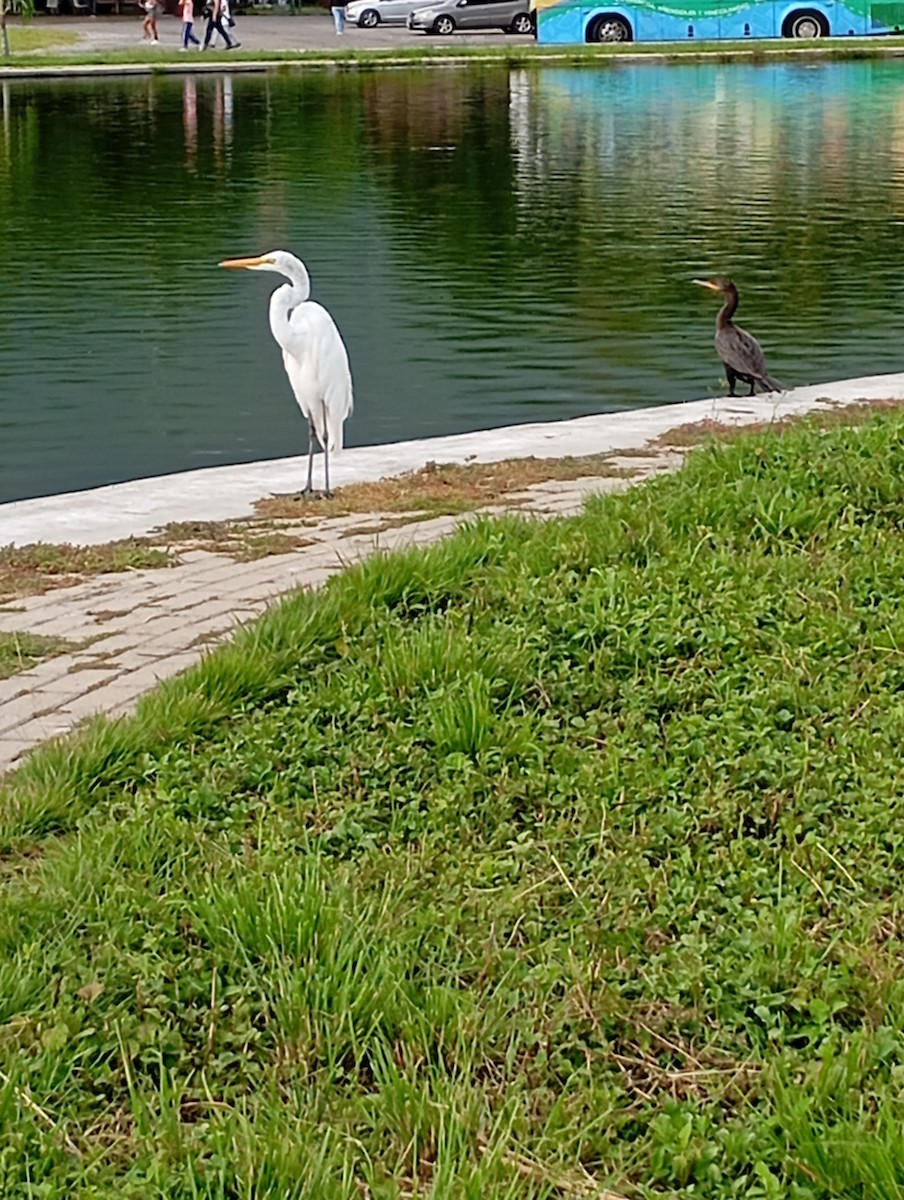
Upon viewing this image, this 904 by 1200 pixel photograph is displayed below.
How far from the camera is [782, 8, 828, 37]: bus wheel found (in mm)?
48312

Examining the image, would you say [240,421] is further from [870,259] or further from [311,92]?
[311,92]

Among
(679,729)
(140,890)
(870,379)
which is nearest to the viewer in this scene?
(140,890)

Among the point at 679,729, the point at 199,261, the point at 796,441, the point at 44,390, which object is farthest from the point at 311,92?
the point at 679,729

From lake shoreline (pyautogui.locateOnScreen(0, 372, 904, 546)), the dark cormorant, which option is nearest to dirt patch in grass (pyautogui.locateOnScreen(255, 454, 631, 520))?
lake shoreline (pyautogui.locateOnScreen(0, 372, 904, 546))

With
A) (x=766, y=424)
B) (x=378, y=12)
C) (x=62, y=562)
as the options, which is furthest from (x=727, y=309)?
(x=378, y=12)

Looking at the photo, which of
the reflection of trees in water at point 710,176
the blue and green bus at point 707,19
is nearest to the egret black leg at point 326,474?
the reflection of trees in water at point 710,176

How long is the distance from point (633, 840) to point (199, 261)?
49.8 feet

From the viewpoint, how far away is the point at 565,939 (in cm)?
388

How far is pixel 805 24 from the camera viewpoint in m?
48.7

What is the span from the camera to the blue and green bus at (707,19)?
47.8 m

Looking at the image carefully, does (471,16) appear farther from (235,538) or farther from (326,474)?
(235,538)

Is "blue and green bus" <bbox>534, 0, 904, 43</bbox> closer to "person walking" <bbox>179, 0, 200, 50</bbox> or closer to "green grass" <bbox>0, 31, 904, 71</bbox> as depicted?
"green grass" <bbox>0, 31, 904, 71</bbox>

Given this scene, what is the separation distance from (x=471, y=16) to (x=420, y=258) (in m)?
34.9

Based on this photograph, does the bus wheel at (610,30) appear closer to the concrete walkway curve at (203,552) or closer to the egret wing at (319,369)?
the concrete walkway curve at (203,552)
